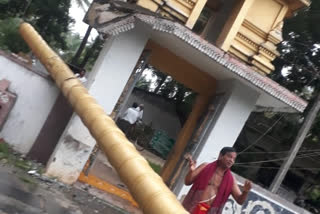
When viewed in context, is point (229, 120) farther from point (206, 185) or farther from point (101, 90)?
point (206, 185)

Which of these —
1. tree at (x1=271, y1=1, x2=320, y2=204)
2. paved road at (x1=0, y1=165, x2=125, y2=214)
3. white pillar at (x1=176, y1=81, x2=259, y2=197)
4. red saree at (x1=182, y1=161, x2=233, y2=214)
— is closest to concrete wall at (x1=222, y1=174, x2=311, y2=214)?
white pillar at (x1=176, y1=81, x2=259, y2=197)

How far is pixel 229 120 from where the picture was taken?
361 inches

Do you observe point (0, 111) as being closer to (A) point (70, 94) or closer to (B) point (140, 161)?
(A) point (70, 94)

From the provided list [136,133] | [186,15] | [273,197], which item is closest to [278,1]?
[186,15]

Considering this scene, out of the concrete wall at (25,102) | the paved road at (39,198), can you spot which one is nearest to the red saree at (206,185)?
the paved road at (39,198)

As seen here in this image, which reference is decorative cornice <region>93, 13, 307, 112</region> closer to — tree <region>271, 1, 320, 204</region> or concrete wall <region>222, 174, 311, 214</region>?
concrete wall <region>222, 174, 311, 214</region>

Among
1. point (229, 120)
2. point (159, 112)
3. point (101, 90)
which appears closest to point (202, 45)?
point (229, 120)

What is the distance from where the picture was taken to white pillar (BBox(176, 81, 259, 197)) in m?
9.09

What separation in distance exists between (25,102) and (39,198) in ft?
9.15

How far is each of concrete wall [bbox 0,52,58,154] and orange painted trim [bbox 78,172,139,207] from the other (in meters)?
1.35

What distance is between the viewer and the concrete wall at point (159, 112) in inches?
Answer: 1062

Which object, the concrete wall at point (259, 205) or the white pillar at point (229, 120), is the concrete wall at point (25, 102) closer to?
the white pillar at point (229, 120)

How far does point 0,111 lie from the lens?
8.17 m

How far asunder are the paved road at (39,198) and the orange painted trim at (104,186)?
2.63ft
